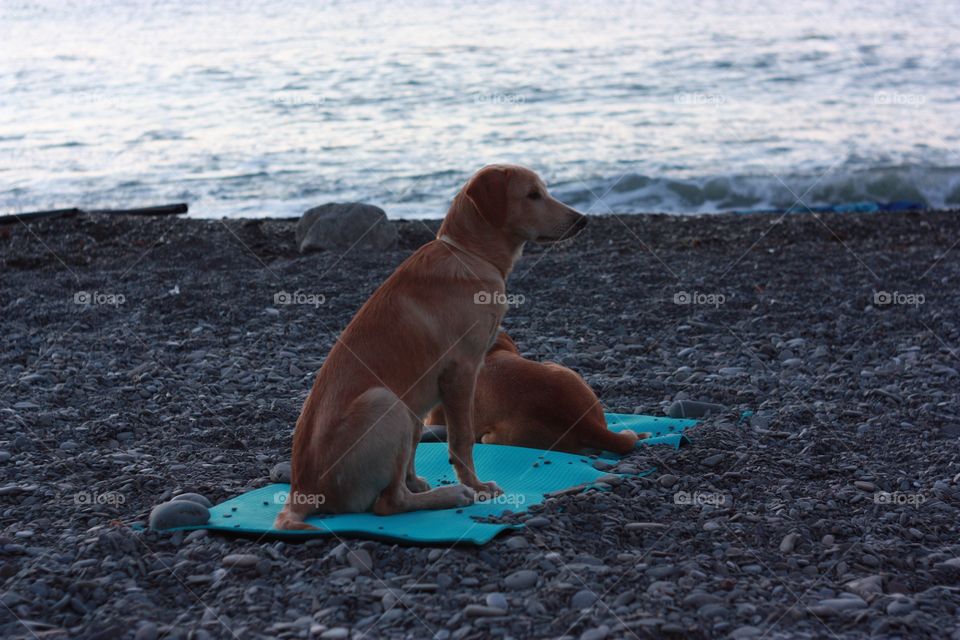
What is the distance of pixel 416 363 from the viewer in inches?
197

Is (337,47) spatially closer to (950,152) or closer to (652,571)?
(950,152)

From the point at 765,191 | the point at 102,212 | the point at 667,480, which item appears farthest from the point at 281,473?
the point at 765,191

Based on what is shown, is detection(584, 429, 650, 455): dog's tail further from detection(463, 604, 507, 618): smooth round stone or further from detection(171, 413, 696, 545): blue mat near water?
detection(463, 604, 507, 618): smooth round stone

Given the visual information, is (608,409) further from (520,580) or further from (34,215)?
(34,215)

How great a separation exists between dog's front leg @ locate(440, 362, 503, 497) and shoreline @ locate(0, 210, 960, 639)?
0.52 metres

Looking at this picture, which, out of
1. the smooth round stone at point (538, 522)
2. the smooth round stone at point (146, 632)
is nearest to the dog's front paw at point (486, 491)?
the smooth round stone at point (538, 522)

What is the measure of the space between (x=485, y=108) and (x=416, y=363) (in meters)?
20.7

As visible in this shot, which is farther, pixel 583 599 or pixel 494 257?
pixel 494 257

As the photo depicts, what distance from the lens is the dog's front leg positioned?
5.15 m

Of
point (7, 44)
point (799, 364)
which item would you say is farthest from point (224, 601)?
point (7, 44)

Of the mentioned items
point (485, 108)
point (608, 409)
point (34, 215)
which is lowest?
point (608, 409)

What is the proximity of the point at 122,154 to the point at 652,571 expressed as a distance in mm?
20542

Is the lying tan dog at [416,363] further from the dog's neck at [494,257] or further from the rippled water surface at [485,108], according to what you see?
the rippled water surface at [485,108]

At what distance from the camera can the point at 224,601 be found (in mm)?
4016
